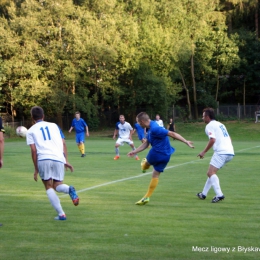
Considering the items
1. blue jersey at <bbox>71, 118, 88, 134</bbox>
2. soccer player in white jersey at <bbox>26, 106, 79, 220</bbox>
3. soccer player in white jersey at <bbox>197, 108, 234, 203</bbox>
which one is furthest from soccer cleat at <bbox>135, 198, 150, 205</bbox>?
blue jersey at <bbox>71, 118, 88, 134</bbox>

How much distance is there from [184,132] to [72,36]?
1346 cm

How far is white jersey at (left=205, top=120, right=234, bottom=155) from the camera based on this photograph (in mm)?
11031

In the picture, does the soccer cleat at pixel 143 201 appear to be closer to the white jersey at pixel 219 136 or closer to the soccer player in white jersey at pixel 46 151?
the white jersey at pixel 219 136

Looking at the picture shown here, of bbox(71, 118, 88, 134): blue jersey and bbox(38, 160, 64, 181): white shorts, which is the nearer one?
bbox(38, 160, 64, 181): white shorts

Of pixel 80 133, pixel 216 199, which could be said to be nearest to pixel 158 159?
pixel 216 199

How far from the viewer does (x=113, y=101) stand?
→ 55219mm

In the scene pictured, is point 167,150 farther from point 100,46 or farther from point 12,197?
point 100,46

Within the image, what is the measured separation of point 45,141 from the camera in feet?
29.2

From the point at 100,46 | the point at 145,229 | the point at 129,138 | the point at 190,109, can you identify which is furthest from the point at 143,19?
the point at 145,229

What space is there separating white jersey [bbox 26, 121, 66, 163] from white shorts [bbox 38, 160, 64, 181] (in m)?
0.07

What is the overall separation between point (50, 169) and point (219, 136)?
3893 millimetres

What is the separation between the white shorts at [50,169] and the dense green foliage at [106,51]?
4134 cm

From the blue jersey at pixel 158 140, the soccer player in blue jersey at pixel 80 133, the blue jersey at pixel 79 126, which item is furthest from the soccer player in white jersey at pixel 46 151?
the blue jersey at pixel 79 126

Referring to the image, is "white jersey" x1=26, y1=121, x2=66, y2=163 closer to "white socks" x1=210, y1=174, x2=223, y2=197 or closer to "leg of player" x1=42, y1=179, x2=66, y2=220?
"leg of player" x1=42, y1=179, x2=66, y2=220
